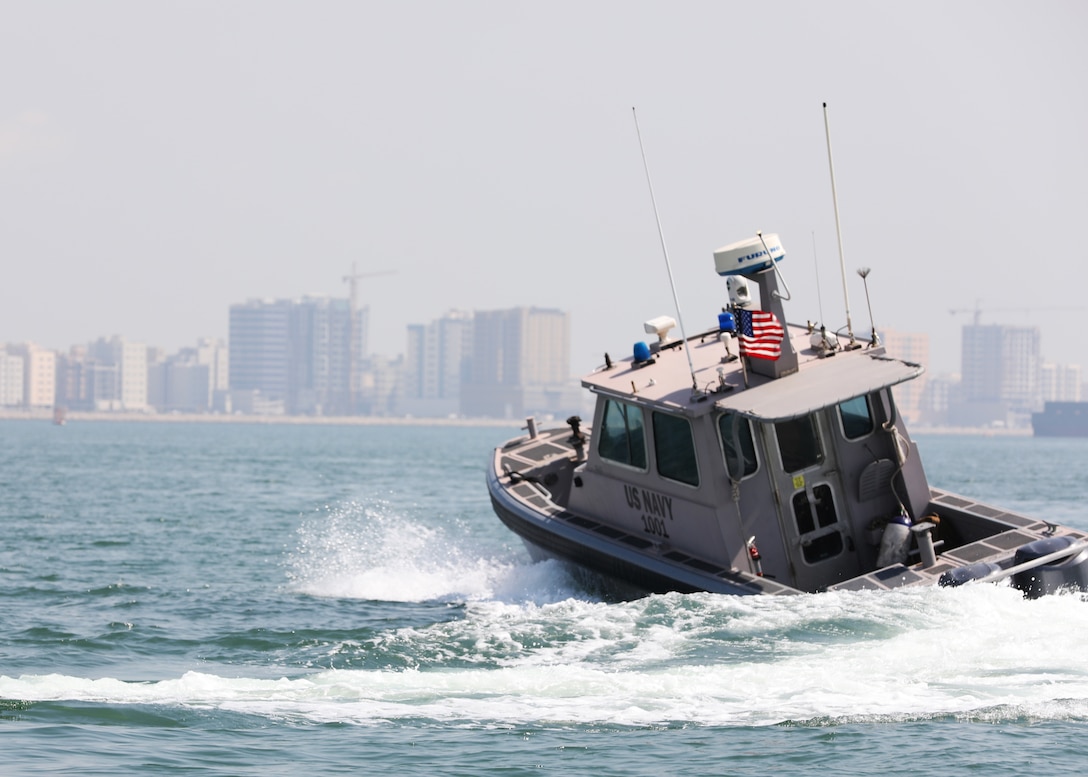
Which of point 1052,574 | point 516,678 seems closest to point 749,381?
point 1052,574

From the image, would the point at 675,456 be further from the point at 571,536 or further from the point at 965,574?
the point at 965,574

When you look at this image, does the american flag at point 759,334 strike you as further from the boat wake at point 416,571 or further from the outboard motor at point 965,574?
the boat wake at point 416,571

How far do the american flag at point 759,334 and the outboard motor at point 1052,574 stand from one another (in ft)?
9.32

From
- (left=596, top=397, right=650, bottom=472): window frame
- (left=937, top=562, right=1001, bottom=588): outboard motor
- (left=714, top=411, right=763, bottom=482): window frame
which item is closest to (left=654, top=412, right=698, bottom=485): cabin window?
(left=596, top=397, right=650, bottom=472): window frame

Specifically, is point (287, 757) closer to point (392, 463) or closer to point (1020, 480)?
point (1020, 480)

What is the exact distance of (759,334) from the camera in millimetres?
13523

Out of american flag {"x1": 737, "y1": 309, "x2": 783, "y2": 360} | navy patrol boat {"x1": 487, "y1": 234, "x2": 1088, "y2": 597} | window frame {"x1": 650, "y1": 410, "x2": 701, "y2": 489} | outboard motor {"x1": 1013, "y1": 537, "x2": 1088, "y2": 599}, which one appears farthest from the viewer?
window frame {"x1": 650, "y1": 410, "x2": 701, "y2": 489}

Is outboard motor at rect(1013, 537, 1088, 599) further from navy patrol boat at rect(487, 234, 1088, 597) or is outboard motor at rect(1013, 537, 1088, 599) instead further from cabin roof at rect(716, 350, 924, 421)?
cabin roof at rect(716, 350, 924, 421)

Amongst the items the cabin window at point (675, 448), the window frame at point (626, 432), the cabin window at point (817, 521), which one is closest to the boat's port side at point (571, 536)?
the window frame at point (626, 432)

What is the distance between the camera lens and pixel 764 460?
13578mm

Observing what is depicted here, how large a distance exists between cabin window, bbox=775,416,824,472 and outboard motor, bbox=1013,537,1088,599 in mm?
2185

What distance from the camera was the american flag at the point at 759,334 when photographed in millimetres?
13508

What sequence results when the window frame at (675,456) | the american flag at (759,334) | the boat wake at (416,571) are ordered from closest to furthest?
the american flag at (759,334), the window frame at (675,456), the boat wake at (416,571)

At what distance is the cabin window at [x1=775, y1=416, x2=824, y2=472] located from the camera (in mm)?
13820
